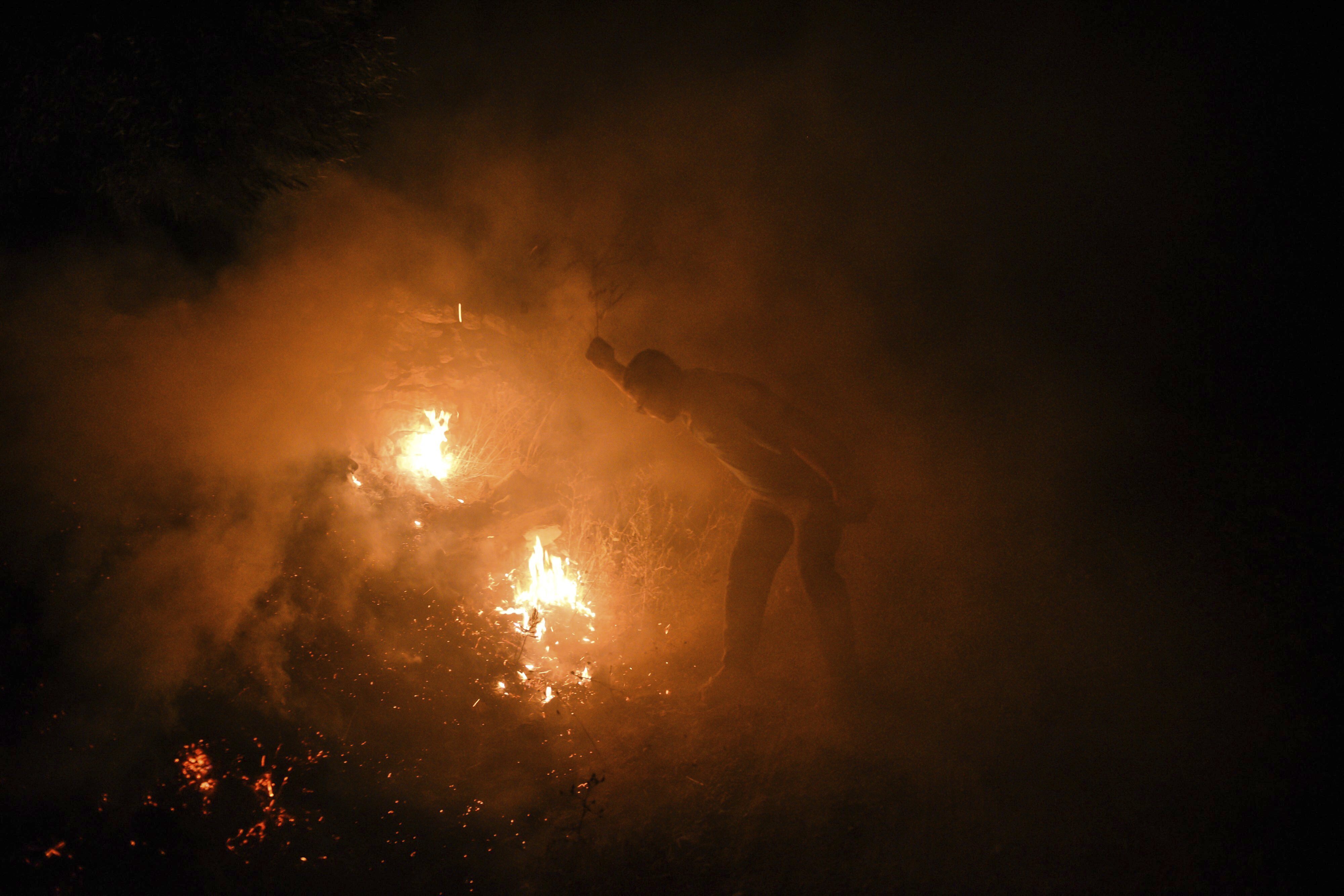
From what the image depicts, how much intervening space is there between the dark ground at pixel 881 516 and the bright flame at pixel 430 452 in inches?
26.3

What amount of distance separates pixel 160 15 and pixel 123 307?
2181mm

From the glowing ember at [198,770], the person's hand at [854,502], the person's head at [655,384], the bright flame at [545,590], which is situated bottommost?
the glowing ember at [198,770]

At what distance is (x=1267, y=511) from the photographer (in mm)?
4297

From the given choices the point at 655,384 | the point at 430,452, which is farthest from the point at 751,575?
the point at 430,452

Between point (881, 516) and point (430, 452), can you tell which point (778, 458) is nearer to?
point (881, 516)

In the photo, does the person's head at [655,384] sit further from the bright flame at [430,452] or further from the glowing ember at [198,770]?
the glowing ember at [198,770]

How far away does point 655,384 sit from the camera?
3486mm

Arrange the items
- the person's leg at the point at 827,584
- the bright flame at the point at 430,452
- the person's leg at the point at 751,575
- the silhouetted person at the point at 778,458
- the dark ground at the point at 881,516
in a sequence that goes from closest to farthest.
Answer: the dark ground at the point at 881,516
the silhouetted person at the point at 778,458
the person's leg at the point at 827,584
the person's leg at the point at 751,575
the bright flame at the point at 430,452

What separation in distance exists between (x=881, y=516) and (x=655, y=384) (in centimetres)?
235

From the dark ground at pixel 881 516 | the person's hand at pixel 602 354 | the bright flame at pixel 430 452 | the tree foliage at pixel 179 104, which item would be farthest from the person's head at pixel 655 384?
the tree foliage at pixel 179 104

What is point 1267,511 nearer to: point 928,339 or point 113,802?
point 928,339

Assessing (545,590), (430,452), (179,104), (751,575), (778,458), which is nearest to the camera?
(778,458)

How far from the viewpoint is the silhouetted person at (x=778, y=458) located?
11.1ft

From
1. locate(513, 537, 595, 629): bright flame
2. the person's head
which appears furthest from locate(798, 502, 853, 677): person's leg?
locate(513, 537, 595, 629): bright flame
